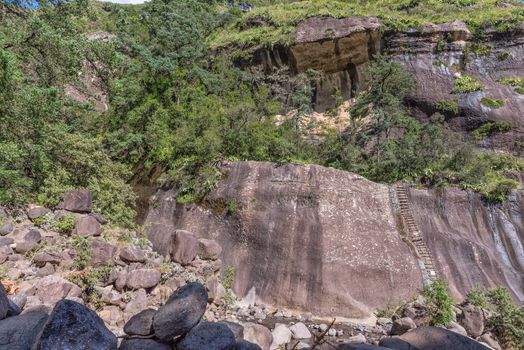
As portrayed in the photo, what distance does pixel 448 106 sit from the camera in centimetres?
2248

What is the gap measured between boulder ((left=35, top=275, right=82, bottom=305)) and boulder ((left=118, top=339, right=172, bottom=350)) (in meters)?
5.27

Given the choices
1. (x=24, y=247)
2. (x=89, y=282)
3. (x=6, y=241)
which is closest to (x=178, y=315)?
(x=89, y=282)

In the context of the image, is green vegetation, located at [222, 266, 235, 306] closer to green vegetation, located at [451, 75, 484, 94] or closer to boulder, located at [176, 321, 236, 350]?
boulder, located at [176, 321, 236, 350]

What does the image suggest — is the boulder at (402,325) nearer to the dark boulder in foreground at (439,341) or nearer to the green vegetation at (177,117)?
the dark boulder in foreground at (439,341)

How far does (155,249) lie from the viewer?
13.3 m

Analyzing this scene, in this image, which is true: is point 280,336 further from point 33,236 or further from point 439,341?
point 33,236

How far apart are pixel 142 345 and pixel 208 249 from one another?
28.8 feet

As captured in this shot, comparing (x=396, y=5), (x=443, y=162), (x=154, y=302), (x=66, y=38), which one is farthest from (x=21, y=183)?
(x=396, y=5)

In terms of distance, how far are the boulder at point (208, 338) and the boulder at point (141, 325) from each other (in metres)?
0.46

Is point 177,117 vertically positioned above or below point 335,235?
above

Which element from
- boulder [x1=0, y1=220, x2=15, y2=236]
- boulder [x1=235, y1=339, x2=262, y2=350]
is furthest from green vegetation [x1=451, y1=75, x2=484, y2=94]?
boulder [x1=0, y1=220, x2=15, y2=236]

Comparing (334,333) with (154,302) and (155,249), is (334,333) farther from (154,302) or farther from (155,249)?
(155,249)

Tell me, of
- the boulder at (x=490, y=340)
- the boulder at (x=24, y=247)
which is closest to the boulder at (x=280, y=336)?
the boulder at (x=490, y=340)

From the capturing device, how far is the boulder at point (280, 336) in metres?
9.63
